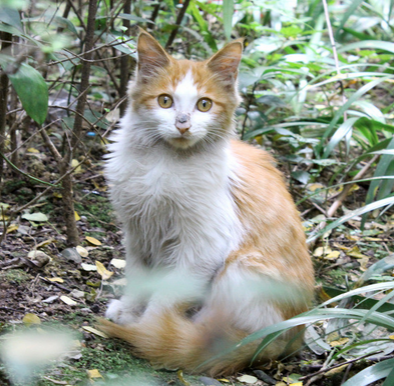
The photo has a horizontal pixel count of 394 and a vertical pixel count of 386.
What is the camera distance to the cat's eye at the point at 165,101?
243 cm

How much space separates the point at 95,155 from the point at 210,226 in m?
1.93

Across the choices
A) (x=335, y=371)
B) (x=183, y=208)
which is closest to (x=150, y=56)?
(x=183, y=208)

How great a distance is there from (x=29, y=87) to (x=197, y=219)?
1.09 m

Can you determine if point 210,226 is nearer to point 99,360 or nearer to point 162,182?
point 162,182

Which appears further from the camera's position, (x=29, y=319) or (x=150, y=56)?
(x=150, y=56)

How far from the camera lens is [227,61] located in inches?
101

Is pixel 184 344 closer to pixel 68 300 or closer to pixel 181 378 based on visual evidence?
pixel 181 378

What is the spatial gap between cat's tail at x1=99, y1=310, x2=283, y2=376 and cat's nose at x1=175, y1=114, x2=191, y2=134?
850 millimetres

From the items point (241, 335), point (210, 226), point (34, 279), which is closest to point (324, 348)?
point (241, 335)

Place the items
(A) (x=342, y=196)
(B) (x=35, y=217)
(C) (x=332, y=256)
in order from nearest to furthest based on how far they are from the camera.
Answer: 1. (B) (x=35, y=217)
2. (C) (x=332, y=256)
3. (A) (x=342, y=196)

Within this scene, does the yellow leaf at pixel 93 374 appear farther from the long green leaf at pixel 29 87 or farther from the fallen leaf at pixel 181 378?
the long green leaf at pixel 29 87

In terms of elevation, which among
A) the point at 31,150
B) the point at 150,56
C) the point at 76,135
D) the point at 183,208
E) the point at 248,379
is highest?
the point at 150,56

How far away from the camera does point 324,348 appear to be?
94.5 inches

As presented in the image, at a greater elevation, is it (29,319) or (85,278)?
(29,319)
